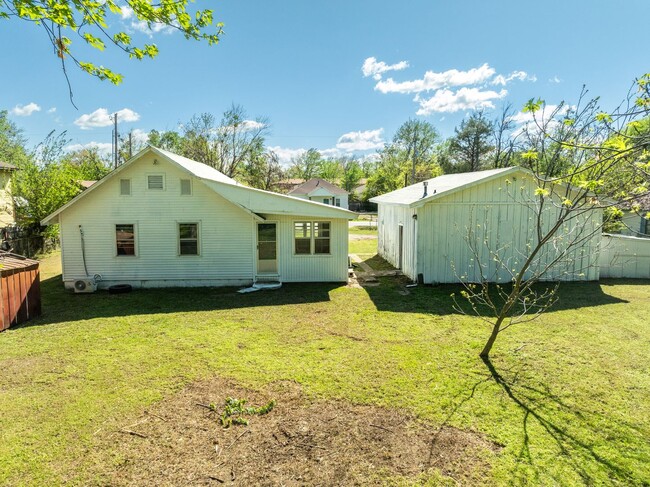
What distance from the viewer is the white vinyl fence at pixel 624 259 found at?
45.5ft

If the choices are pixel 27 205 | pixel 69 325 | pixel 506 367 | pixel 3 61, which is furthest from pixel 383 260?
pixel 27 205

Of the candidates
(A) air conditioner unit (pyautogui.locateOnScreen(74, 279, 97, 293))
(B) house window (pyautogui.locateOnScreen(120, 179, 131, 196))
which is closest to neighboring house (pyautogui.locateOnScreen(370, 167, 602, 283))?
(B) house window (pyautogui.locateOnScreen(120, 179, 131, 196))

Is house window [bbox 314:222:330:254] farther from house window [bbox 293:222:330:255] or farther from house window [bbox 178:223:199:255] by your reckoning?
house window [bbox 178:223:199:255]

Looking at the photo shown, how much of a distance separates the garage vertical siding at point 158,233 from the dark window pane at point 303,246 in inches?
64.7

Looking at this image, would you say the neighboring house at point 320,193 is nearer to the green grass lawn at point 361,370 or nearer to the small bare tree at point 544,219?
the small bare tree at point 544,219

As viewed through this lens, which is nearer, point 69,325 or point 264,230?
point 69,325

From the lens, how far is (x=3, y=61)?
264 inches

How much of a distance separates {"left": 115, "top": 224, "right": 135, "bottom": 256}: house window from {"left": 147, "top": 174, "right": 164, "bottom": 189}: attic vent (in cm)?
156

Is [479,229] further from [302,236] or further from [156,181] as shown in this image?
[156,181]

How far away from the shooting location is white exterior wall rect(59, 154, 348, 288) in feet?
Result: 40.4

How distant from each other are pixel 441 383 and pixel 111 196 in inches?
462

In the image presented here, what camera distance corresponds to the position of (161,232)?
495 inches

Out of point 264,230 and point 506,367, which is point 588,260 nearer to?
point 506,367

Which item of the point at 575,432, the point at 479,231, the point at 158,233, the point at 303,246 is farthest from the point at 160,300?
the point at 479,231
